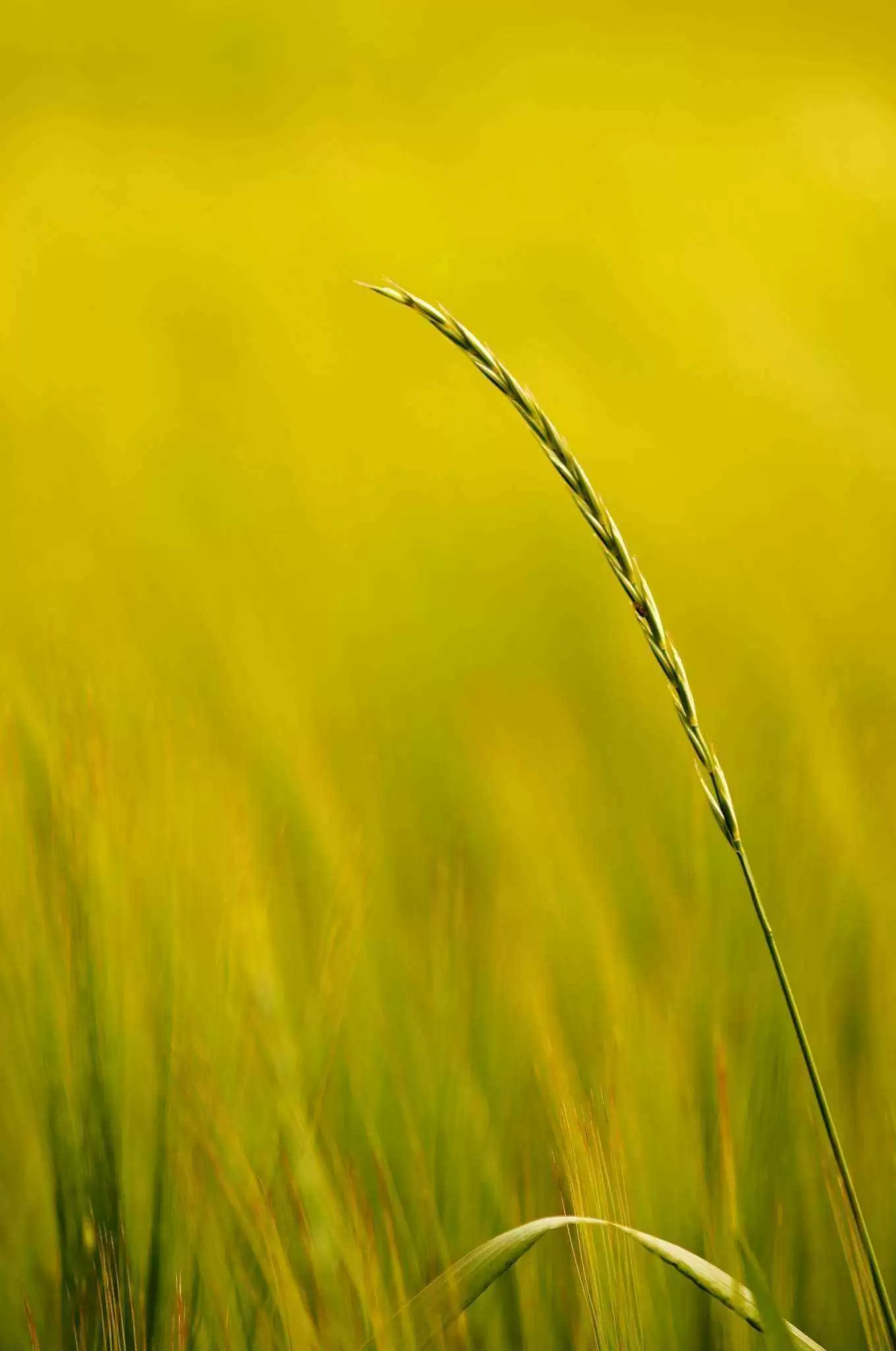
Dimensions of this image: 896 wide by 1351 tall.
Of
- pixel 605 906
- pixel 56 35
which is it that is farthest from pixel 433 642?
pixel 56 35

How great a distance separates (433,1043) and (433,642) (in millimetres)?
249

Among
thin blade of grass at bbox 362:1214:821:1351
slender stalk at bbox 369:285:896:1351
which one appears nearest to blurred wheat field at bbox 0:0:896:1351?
thin blade of grass at bbox 362:1214:821:1351

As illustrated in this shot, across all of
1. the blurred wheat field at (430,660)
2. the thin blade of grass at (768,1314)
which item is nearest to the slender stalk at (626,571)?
the thin blade of grass at (768,1314)

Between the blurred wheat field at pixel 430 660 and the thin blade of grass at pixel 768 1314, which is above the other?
the blurred wheat field at pixel 430 660

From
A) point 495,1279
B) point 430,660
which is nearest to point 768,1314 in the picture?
point 495,1279

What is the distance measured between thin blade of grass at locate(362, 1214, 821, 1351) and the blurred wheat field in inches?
0.7

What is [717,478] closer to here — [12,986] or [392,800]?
[392,800]

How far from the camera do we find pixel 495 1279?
298 millimetres

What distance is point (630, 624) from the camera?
0.58 meters

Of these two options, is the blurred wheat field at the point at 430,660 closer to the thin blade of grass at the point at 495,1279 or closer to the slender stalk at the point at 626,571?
the thin blade of grass at the point at 495,1279

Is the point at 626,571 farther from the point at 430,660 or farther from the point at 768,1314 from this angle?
the point at 430,660

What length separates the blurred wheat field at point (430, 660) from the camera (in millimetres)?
367

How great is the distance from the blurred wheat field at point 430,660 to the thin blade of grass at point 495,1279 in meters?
0.02

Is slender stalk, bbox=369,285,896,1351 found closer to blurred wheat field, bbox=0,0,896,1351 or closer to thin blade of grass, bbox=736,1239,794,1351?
thin blade of grass, bbox=736,1239,794,1351
